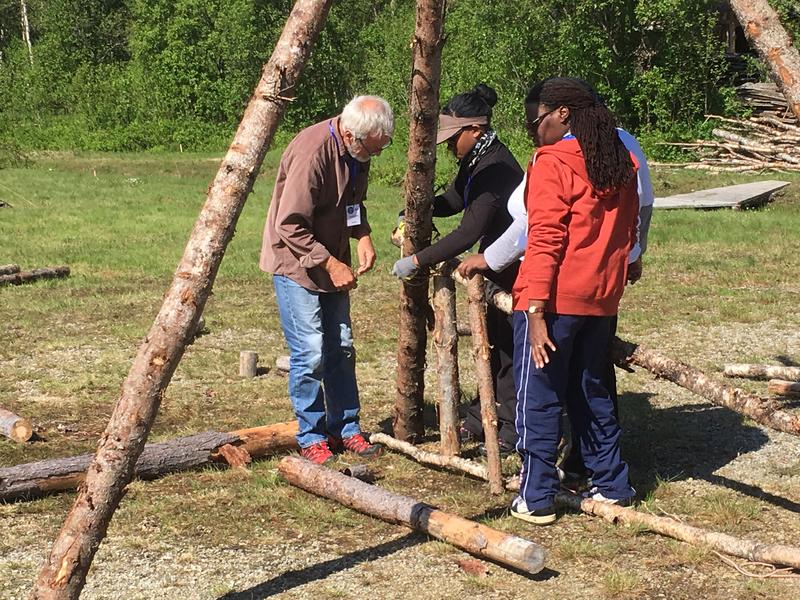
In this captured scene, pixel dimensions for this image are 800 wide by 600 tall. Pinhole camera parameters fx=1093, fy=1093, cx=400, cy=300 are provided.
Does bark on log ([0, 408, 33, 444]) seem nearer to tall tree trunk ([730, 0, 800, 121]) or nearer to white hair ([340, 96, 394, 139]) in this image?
white hair ([340, 96, 394, 139])

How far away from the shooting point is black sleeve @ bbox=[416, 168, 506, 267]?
5.93 meters

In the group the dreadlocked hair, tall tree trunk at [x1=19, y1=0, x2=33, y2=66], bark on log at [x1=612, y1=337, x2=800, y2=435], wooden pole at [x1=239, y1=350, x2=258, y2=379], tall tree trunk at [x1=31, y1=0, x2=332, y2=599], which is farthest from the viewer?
tall tree trunk at [x1=19, y1=0, x2=33, y2=66]

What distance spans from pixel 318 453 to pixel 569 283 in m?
2.07

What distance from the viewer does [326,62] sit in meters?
35.9

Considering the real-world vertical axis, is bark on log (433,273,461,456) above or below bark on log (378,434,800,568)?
above

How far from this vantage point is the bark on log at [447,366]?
20.5ft

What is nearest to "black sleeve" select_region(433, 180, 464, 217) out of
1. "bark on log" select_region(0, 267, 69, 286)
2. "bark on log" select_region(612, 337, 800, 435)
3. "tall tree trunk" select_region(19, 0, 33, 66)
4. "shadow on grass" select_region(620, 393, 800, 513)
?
"bark on log" select_region(612, 337, 800, 435)

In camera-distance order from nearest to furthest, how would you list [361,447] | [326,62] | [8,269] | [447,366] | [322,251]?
[322,251]
[447,366]
[361,447]
[8,269]
[326,62]

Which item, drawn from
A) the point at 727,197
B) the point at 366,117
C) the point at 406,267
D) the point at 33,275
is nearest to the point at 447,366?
the point at 406,267

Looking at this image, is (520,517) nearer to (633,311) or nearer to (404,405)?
(404,405)

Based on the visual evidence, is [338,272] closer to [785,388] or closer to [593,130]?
[593,130]

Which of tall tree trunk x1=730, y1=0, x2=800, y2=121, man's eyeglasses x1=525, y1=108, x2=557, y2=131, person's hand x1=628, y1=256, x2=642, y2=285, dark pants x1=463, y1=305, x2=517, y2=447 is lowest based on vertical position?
dark pants x1=463, y1=305, x2=517, y2=447

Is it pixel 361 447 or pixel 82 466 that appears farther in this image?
pixel 361 447

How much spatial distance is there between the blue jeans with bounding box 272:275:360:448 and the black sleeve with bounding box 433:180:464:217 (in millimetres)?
757
